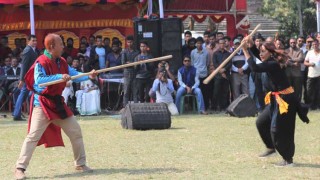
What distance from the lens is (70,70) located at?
9227 mm

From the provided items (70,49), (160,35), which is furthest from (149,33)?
(70,49)

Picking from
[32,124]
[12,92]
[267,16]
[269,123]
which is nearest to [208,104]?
[12,92]

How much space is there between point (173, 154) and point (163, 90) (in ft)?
21.2

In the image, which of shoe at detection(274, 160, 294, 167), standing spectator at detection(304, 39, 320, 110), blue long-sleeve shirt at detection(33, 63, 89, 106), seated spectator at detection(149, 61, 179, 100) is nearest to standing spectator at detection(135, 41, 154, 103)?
seated spectator at detection(149, 61, 179, 100)

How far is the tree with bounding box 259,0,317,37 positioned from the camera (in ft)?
128

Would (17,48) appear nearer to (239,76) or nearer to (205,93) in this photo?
(205,93)

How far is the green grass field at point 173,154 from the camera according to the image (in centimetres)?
894

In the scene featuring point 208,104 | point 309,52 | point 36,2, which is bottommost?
point 208,104

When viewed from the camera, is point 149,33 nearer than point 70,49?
Yes

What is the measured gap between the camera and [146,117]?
13.5 m

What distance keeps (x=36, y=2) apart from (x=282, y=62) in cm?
1125

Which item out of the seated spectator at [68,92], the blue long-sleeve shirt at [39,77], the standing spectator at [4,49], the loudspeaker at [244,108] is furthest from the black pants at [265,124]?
the standing spectator at [4,49]

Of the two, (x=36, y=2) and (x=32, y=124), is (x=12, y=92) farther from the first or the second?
(x=32, y=124)

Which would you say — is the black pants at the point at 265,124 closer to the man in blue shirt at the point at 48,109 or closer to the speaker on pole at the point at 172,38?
the man in blue shirt at the point at 48,109
